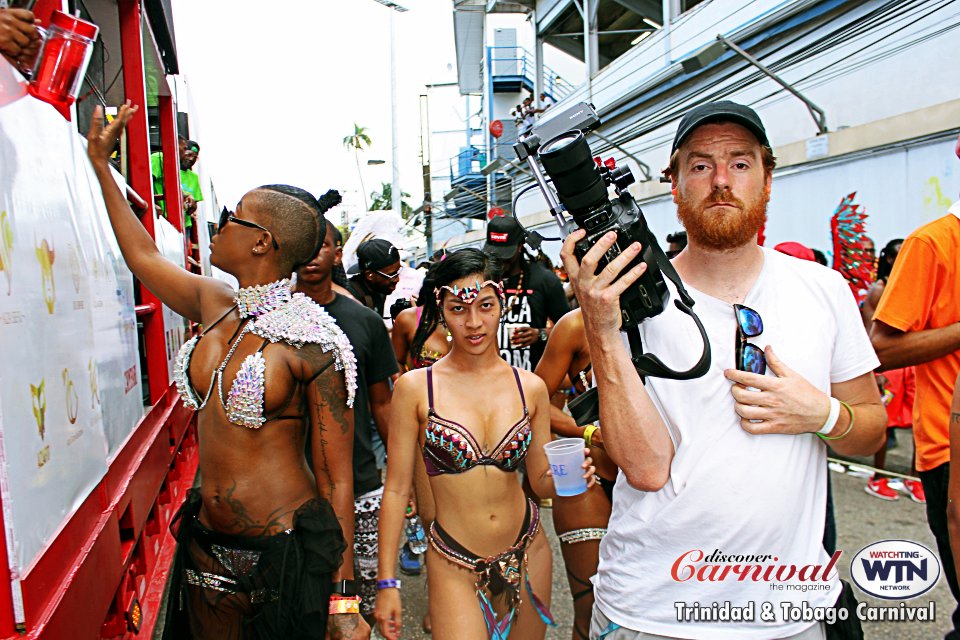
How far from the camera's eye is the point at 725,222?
1.89 metres

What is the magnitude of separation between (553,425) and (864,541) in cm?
278

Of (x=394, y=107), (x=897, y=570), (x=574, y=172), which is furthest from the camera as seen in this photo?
(x=394, y=107)

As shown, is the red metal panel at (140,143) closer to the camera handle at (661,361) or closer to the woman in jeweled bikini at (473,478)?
the woman in jeweled bikini at (473,478)

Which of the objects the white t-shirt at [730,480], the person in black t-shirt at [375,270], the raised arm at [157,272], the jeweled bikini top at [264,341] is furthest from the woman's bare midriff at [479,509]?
the person in black t-shirt at [375,270]

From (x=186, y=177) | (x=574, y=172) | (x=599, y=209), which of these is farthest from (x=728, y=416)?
(x=186, y=177)

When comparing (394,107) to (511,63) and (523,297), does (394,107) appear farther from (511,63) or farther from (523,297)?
(523,297)

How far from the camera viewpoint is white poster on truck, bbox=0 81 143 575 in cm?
153

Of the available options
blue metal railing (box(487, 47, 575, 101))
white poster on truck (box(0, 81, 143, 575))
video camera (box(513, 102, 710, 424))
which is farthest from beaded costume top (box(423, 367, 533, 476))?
blue metal railing (box(487, 47, 575, 101))

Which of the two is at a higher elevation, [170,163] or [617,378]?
[170,163]

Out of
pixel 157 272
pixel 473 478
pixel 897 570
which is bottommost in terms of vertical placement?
pixel 897 570

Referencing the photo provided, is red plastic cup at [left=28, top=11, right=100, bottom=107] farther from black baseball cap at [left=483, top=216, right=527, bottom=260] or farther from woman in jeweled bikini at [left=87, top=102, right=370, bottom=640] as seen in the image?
black baseball cap at [left=483, top=216, right=527, bottom=260]

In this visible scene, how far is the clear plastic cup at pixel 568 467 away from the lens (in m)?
2.36

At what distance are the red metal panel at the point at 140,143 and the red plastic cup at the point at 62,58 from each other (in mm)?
1914

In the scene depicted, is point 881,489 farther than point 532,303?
Yes
